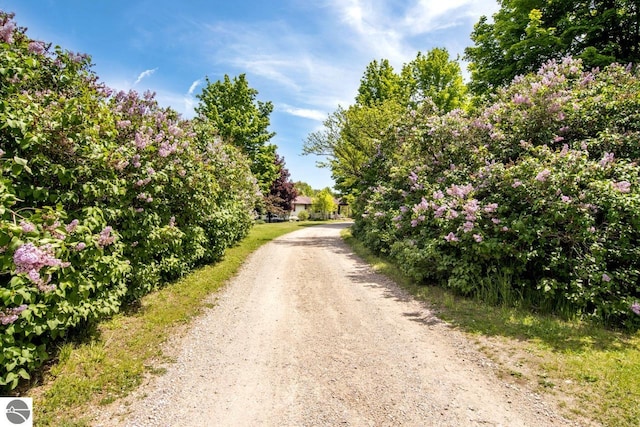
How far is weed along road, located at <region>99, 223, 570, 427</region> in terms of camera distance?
3.34 meters

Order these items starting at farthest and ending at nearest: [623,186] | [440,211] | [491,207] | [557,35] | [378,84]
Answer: [378,84] → [557,35] → [440,211] → [491,207] → [623,186]

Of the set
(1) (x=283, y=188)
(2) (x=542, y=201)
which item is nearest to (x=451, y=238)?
(2) (x=542, y=201)

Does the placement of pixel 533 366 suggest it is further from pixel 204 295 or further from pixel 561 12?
pixel 561 12

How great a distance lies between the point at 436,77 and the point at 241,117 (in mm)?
14979

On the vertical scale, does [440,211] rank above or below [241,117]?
below

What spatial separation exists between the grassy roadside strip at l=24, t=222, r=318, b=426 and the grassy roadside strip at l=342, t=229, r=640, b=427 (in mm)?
4897

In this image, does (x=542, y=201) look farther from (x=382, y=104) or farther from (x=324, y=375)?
(x=382, y=104)

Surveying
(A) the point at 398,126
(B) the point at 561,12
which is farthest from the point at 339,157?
(B) the point at 561,12

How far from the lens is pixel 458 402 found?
141 inches

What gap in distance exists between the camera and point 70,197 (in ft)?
14.4

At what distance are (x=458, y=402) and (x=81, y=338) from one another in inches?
209

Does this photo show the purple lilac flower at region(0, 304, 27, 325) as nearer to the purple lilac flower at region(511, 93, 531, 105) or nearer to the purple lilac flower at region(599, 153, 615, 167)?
the purple lilac flower at region(599, 153, 615, 167)

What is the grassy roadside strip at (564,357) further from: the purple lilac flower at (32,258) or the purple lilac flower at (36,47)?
the purple lilac flower at (36,47)
